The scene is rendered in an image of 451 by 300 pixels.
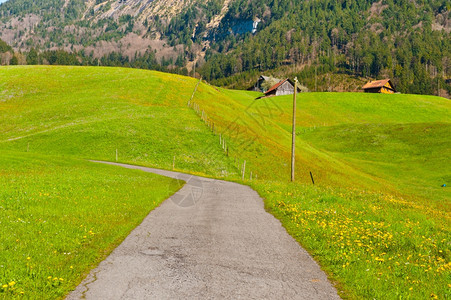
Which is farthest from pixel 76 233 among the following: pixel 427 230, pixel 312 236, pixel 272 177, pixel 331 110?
pixel 331 110

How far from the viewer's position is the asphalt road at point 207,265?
7.95 metres

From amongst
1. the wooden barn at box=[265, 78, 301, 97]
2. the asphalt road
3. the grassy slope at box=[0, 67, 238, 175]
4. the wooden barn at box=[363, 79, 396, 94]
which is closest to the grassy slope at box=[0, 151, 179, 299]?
the asphalt road

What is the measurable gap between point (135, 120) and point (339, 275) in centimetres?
5705

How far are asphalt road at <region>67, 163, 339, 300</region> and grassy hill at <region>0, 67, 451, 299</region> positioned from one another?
2.64ft

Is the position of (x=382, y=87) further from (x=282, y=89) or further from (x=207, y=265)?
(x=207, y=265)

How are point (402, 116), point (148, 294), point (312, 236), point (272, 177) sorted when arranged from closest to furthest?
point (148, 294)
point (312, 236)
point (272, 177)
point (402, 116)

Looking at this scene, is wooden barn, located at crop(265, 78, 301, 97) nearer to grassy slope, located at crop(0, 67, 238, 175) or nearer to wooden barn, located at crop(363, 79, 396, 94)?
wooden barn, located at crop(363, 79, 396, 94)

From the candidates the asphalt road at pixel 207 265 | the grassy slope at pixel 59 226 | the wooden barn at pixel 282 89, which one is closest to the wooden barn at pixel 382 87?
the wooden barn at pixel 282 89

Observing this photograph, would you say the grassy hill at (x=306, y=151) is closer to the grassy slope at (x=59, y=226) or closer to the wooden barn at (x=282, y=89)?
the grassy slope at (x=59, y=226)

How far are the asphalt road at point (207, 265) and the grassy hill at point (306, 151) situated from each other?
0.80 metres

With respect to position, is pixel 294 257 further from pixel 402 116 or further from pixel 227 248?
pixel 402 116

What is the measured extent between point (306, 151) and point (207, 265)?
5503cm

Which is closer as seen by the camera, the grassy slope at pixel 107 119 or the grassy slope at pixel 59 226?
the grassy slope at pixel 59 226

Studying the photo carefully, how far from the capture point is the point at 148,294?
771 cm
